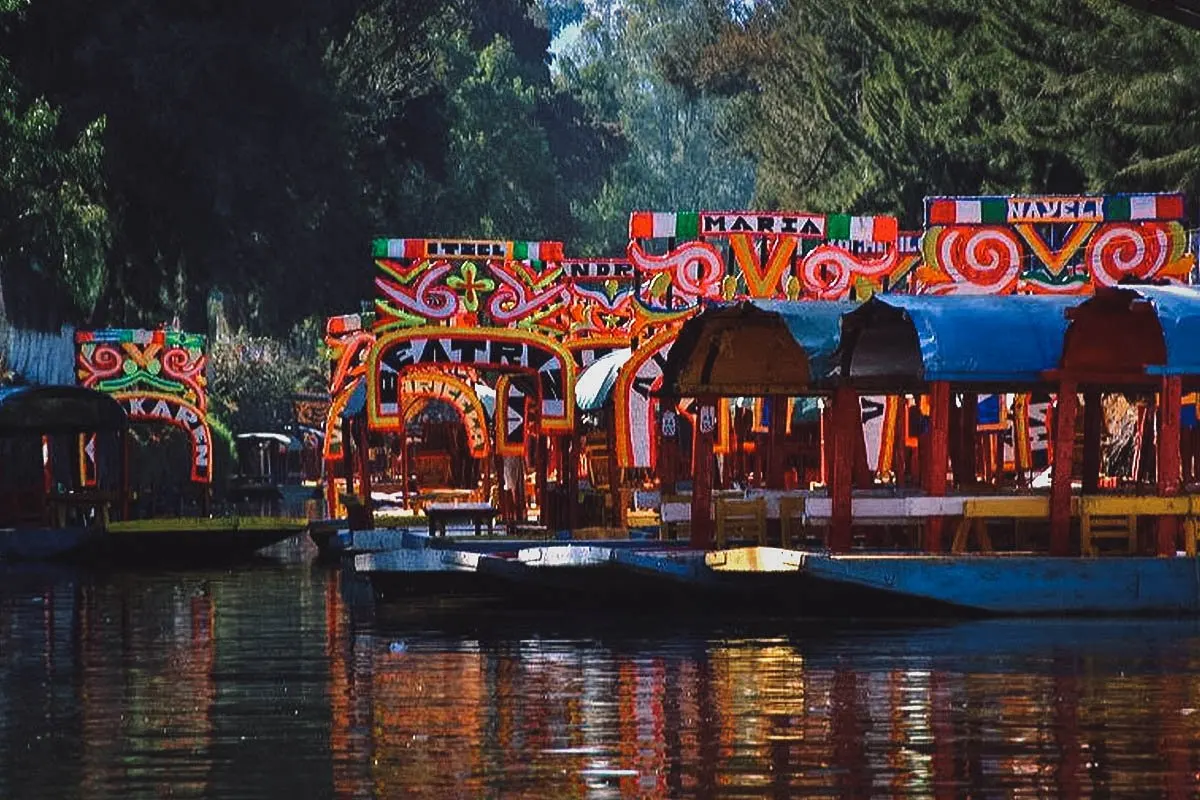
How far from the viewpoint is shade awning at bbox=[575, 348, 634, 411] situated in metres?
40.9

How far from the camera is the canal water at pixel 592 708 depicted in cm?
1777

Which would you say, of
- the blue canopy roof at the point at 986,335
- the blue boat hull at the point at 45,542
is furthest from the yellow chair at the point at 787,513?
the blue boat hull at the point at 45,542

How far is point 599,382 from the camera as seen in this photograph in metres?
41.8

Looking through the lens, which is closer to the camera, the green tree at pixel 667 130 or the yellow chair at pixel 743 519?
the yellow chair at pixel 743 519

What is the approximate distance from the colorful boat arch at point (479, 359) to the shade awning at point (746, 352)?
16.1 ft

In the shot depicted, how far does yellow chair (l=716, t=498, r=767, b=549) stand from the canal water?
1912 mm

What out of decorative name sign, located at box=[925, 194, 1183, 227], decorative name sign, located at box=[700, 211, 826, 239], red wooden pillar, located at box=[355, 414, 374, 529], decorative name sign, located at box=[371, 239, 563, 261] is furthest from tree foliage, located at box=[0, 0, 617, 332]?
decorative name sign, located at box=[925, 194, 1183, 227]

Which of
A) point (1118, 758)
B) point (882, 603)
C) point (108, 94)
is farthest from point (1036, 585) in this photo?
point (108, 94)

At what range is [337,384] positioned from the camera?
160ft

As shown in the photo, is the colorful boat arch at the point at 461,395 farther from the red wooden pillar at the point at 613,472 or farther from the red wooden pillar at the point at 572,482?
the red wooden pillar at the point at 613,472

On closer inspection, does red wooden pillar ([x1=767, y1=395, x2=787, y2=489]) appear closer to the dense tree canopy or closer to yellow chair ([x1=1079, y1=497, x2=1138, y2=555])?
yellow chair ([x1=1079, y1=497, x2=1138, y2=555])

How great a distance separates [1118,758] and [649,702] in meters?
4.55

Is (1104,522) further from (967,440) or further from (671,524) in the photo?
(671,524)

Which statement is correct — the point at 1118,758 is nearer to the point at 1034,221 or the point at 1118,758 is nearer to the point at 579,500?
the point at 1034,221
